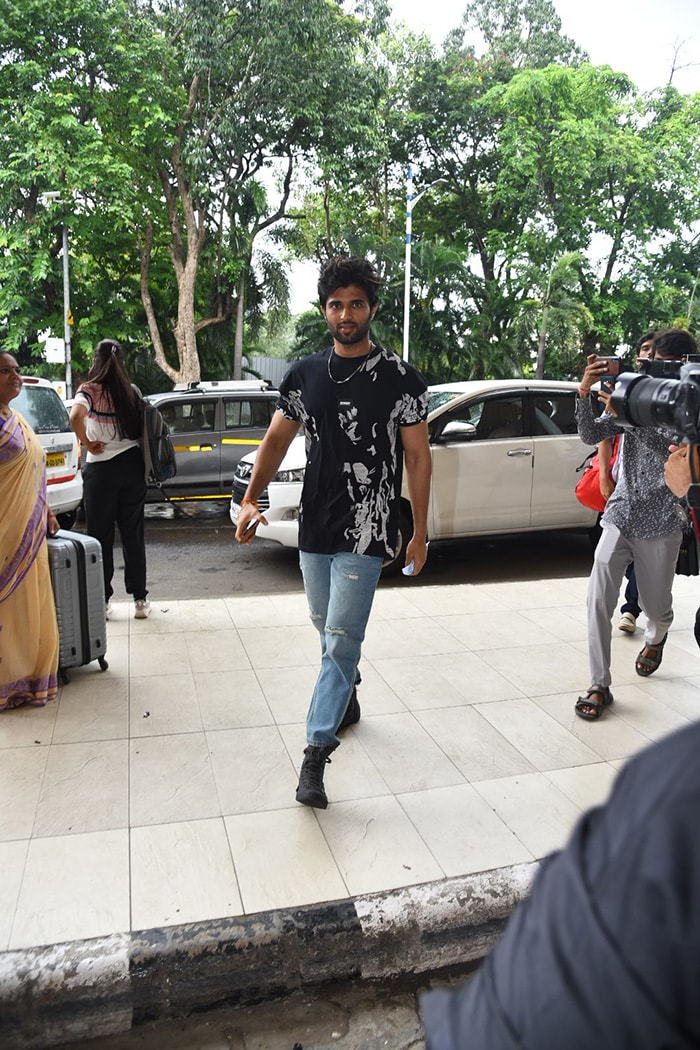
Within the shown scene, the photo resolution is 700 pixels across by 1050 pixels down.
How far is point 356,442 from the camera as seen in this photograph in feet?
10.4

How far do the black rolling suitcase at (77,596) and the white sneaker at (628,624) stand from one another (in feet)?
10.9

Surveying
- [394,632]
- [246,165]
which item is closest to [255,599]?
[394,632]

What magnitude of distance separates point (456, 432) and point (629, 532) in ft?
10.9

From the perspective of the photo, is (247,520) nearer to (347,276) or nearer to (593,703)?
(347,276)

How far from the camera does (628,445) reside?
412cm

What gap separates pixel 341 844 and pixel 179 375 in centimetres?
2051

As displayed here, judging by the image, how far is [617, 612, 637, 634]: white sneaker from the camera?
550cm

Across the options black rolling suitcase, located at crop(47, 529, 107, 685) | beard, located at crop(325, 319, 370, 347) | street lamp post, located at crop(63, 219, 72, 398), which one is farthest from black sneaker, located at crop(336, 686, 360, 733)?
street lamp post, located at crop(63, 219, 72, 398)

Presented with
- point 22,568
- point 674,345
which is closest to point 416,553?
point 674,345

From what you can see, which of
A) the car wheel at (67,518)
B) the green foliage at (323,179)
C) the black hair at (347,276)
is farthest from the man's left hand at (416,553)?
the green foliage at (323,179)

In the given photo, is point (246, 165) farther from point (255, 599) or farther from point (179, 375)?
point (255, 599)

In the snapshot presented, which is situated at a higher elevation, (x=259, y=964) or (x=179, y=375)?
(x=179, y=375)

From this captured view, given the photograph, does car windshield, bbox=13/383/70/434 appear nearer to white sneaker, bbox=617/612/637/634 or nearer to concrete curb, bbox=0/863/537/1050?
white sneaker, bbox=617/612/637/634

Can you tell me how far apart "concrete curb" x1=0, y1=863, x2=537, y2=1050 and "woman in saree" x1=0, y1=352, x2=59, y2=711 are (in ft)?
6.07
